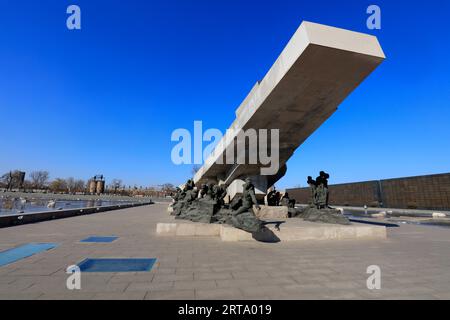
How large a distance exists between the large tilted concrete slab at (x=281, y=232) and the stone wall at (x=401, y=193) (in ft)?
102

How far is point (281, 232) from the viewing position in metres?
8.63

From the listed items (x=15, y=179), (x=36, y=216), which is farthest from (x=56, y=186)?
(x=36, y=216)

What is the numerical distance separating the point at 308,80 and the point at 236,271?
6.56m

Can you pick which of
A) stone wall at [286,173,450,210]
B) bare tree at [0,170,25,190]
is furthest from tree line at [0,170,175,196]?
stone wall at [286,173,450,210]

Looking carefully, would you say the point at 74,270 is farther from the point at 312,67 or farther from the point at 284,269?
the point at 312,67

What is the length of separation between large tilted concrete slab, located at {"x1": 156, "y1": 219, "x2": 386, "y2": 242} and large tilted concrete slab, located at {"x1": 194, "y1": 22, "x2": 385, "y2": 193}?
4615 millimetres

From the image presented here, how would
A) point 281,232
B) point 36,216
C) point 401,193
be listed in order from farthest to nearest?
point 401,193, point 36,216, point 281,232

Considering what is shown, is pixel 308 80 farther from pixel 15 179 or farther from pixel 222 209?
pixel 15 179

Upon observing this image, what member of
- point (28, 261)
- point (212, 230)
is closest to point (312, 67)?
point (212, 230)

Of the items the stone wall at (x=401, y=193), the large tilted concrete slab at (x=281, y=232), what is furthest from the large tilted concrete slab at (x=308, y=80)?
the stone wall at (x=401, y=193)

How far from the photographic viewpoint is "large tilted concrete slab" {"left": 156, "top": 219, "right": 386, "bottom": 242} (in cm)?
849

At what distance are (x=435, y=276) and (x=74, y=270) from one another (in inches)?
271

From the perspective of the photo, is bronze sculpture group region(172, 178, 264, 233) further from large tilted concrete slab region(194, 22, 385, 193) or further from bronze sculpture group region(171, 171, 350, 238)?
large tilted concrete slab region(194, 22, 385, 193)

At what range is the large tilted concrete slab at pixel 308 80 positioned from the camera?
23.8ft
